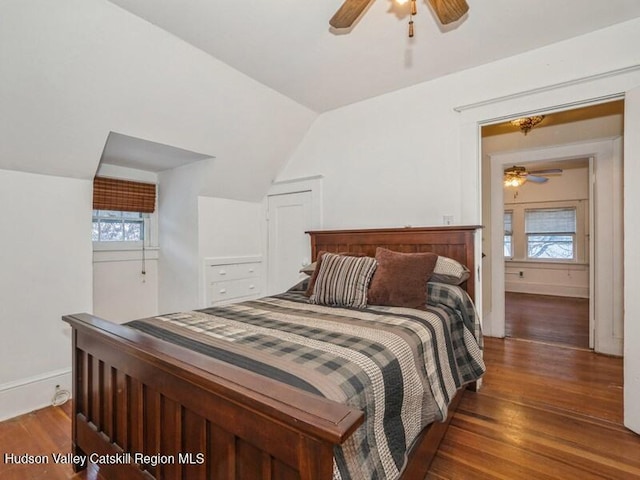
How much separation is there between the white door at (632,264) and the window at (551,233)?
5.19 m

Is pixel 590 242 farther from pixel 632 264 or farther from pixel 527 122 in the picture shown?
pixel 632 264

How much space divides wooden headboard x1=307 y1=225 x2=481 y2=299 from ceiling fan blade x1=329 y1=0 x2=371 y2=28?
163 cm

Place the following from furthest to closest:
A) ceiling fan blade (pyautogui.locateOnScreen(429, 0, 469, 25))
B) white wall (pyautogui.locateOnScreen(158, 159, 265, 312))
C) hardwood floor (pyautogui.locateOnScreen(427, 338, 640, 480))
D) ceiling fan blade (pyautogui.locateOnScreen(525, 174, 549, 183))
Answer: ceiling fan blade (pyautogui.locateOnScreen(525, 174, 549, 183))
white wall (pyautogui.locateOnScreen(158, 159, 265, 312))
hardwood floor (pyautogui.locateOnScreen(427, 338, 640, 480))
ceiling fan blade (pyautogui.locateOnScreen(429, 0, 469, 25))

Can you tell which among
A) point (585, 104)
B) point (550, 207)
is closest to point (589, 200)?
point (585, 104)

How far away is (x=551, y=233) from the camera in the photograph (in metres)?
6.48

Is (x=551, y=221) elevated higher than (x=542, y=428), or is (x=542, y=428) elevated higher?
(x=551, y=221)

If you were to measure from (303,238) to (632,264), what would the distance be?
8.86 ft

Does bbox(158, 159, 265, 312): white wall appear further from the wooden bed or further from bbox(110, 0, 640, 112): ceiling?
the wooden bed

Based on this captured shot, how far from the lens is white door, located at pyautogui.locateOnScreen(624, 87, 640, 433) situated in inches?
75.5

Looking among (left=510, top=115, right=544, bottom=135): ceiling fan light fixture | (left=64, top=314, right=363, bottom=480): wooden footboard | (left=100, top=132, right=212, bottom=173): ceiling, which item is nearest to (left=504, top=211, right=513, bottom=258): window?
(left=510, top=115, right=544, bottom=135): ceiling fan light fixture

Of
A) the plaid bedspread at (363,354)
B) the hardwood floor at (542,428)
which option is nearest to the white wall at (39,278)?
the plaid bedspread at (363,354)

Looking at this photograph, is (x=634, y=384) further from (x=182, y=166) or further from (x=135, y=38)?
(x=182, y=166)

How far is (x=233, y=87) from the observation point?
8.86 ft

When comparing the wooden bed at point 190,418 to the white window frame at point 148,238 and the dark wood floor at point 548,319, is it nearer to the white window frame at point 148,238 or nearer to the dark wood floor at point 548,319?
the white window frame at point 148,238
